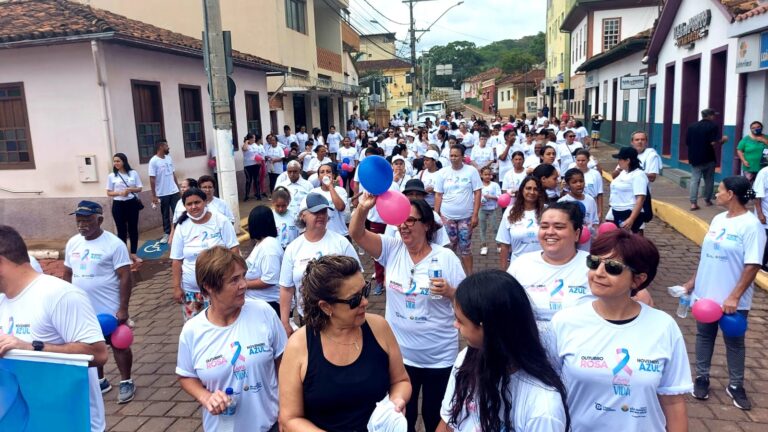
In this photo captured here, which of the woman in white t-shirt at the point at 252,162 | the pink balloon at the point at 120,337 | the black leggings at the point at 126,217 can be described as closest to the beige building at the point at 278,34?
the woman in white t-shirt at the point at 252,162

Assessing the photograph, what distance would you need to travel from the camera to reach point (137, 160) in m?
11.7

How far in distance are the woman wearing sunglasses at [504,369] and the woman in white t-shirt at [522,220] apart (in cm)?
304

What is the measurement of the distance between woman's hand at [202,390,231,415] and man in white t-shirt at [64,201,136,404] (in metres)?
2.61

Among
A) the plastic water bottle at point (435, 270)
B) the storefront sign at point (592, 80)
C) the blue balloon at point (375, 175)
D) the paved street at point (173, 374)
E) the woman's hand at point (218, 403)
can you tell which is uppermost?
the storefront sign at point (592, 80)

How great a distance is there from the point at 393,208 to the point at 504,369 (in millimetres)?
1561

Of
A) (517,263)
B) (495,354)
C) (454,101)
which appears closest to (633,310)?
(495,354)

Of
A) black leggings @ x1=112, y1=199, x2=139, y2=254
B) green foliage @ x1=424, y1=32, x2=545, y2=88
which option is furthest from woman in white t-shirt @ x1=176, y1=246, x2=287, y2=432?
green foliage @ x1=424, y1=32, x2=545, y2=88

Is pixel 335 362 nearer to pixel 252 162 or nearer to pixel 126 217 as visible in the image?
pixel 126 217

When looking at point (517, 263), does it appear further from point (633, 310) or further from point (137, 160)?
point (137, 160)

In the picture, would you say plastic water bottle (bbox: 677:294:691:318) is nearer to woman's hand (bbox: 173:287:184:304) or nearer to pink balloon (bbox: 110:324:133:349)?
woman's hand (bbox: 173:287:184:304)

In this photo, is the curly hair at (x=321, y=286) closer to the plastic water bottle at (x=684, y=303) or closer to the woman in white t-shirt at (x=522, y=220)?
the woman in white t-shirt at (x=522, y=220)

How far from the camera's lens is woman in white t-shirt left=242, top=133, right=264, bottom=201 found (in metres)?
15.5

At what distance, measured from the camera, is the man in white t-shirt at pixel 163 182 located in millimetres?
10806

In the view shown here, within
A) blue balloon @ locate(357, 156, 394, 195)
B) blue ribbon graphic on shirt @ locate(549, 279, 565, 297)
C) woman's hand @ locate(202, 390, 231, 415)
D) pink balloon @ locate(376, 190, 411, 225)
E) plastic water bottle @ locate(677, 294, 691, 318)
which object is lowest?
plastic water bottle @ locate(677, 294, 691, 318)
